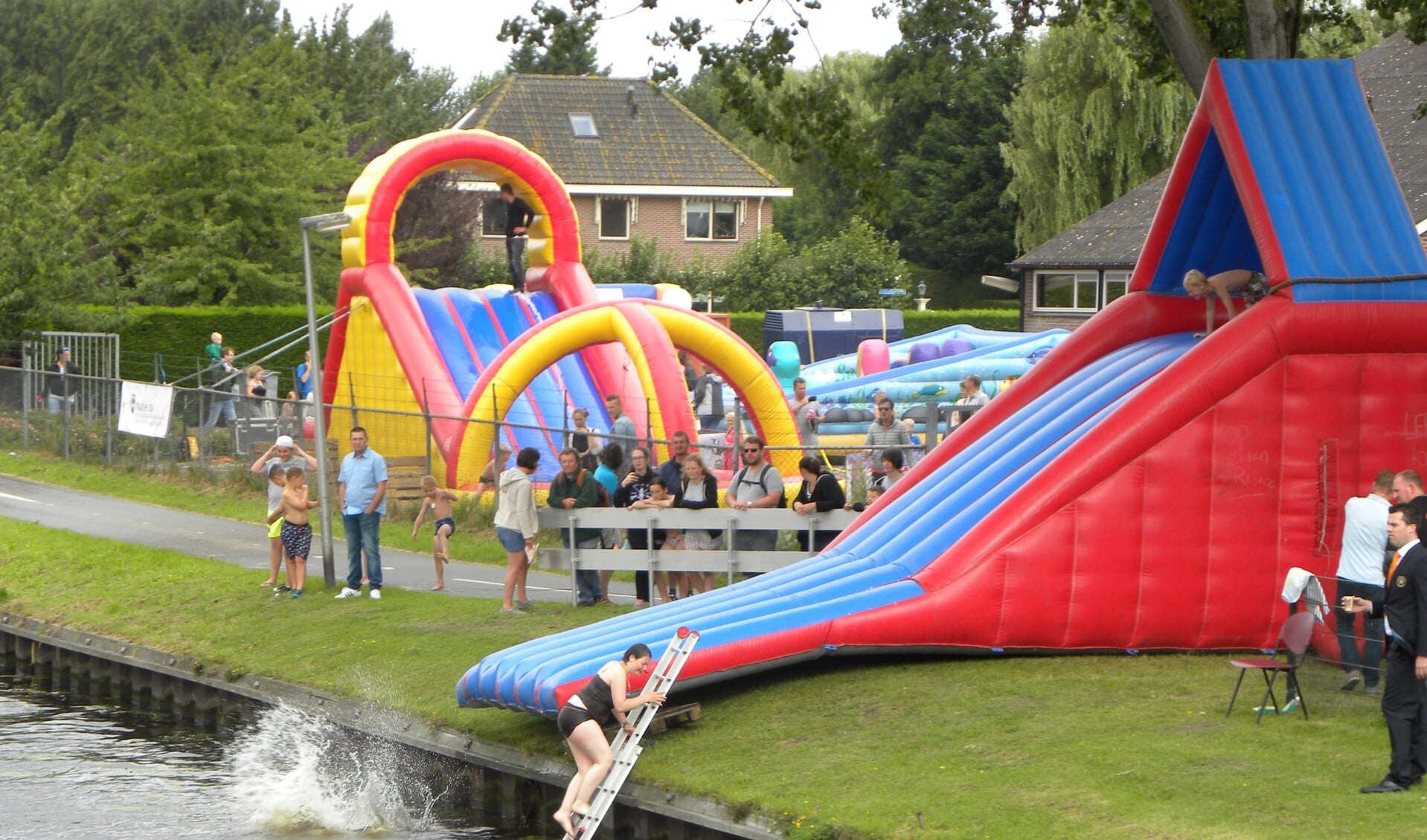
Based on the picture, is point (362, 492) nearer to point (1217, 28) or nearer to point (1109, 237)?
point (1217, 28)

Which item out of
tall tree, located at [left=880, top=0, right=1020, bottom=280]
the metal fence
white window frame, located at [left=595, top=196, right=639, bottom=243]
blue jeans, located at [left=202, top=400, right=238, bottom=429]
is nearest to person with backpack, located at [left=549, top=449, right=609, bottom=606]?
the metal fence

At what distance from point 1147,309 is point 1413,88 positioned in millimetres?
19868

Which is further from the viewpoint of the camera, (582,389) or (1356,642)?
(582,389)

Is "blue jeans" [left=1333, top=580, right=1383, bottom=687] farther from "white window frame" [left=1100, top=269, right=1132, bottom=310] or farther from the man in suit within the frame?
"white window frame" [left=1100, top=269, right=1132, bottom=310]

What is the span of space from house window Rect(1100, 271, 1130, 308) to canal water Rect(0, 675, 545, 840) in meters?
30.3

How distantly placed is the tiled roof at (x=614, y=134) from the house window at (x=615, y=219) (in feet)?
2.63

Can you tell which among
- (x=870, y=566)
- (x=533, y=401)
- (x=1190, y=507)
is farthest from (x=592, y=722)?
(x=533, y=401)

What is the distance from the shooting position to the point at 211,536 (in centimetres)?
2138

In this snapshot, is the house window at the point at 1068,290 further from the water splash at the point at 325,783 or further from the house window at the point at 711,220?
the water splash at the point at 325,783

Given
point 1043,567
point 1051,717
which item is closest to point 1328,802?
point 1051,717

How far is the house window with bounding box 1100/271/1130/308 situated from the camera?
41125 mm

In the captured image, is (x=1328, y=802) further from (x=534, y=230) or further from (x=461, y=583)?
(x=534, y=230)

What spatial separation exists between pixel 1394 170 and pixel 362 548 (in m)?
15.3

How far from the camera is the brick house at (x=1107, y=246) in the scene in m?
32.4
